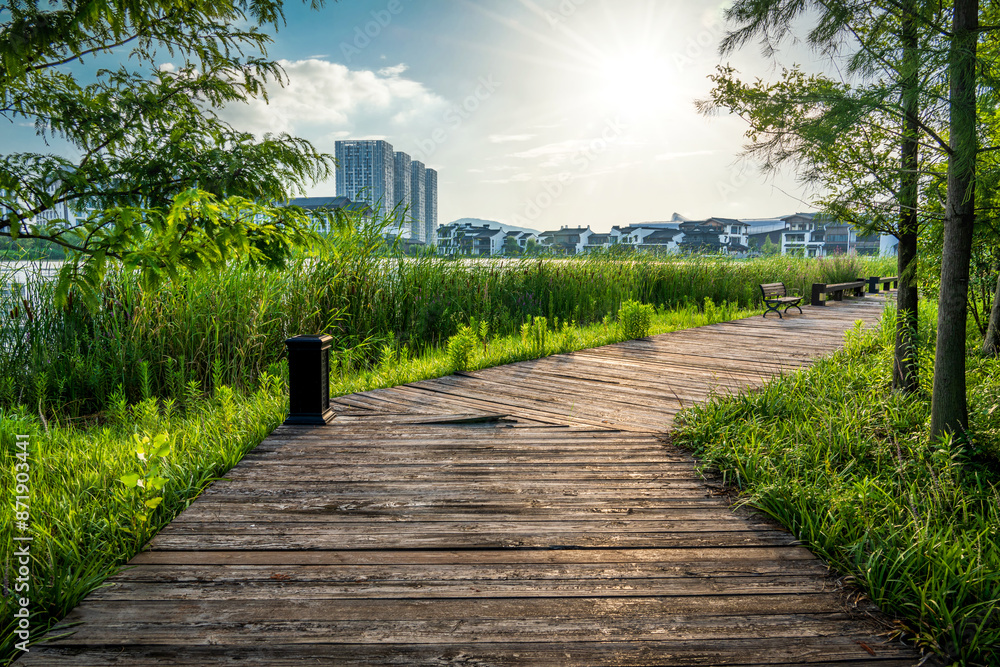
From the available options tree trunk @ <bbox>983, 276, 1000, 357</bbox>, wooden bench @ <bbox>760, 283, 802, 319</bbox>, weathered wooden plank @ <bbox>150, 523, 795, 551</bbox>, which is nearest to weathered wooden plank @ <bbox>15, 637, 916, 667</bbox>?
weathered wooden plank @ <bbox>150, 523, 795, 551</bbox>

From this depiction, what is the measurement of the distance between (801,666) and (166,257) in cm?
338

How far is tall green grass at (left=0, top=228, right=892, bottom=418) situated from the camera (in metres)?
4.88

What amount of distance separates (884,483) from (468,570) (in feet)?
7.17

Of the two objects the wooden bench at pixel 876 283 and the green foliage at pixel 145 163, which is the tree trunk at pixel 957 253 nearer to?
the green foliage at pixel 145 163

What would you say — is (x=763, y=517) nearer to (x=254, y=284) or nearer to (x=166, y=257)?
(x=166, y=257)

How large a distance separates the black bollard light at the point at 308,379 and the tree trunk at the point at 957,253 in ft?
12.8

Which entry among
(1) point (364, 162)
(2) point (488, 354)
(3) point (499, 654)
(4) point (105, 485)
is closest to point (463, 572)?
(3) point (499, 654)

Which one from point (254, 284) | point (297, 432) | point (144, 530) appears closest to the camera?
point (144, 530)

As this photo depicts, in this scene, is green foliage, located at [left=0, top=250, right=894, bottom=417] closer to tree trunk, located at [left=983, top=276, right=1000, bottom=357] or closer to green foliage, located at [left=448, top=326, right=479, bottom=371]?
green foliage, located at [left=448, top=326, right=479, bottom=371]

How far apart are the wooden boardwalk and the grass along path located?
11 centimetres

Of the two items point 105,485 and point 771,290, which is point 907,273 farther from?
point 771,290

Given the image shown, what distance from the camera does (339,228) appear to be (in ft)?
13.7

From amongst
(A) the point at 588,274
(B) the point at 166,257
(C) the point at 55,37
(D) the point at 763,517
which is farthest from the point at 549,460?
(A) the point at 588,274

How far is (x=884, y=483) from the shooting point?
2654mm
